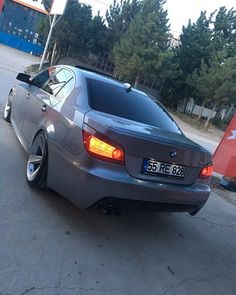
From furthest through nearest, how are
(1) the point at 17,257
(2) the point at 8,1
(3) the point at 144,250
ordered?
(2) the point at 8,1 < (3) the point at 144,250 < (1) the point at 17,257

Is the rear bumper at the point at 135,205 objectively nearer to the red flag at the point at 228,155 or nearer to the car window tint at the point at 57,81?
the car window tint at the point at 57,81

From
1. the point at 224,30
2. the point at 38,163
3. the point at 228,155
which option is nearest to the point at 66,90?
the point at 38,163

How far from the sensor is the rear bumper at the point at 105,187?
3451 millimetres

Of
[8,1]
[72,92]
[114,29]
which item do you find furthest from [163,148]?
[8,1]

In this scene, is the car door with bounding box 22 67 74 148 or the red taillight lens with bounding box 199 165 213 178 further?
the car door with bounding box 22 67 74 148

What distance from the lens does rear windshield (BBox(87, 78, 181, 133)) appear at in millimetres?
4234

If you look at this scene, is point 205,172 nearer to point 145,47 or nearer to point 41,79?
point 41,79

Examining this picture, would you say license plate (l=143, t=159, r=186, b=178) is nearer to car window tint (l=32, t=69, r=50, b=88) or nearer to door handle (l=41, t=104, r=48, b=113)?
door handle (l=41, t=104, r=48, b=113)

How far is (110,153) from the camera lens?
11.5ft

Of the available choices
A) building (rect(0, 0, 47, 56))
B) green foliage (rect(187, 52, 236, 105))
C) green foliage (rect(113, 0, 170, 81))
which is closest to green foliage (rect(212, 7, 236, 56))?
green foliage (rect(187, 52, 236, 105))

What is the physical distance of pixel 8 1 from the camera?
47.3 metres

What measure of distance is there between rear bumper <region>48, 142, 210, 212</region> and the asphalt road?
1.30ft

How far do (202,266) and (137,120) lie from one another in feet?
5.63

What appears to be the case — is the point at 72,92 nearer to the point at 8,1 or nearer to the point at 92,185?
the point at 92,185
